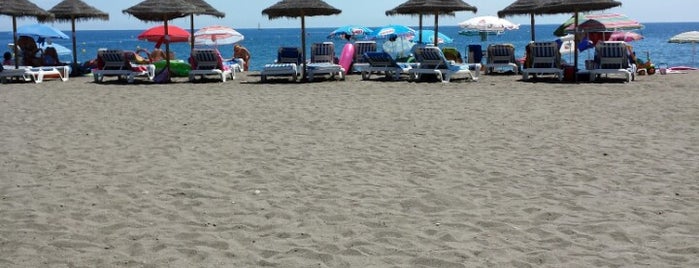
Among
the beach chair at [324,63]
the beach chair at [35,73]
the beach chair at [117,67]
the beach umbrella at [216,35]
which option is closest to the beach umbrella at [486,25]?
the beach chair at [324,63]

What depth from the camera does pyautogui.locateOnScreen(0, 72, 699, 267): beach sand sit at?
4.05m

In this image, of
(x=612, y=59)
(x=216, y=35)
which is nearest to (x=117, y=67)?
(x=216, y=35)

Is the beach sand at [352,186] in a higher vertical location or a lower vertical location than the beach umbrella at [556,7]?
lower

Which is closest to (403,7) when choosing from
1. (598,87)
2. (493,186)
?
(598,87)

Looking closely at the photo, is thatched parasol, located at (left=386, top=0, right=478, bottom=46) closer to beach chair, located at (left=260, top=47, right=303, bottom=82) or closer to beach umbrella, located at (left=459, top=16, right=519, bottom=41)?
beach chair, located at (left=260, top=47, right=303, bottom=82)

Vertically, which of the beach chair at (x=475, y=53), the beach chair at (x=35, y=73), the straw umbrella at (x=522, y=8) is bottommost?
the beach chair at (x=35, y=73)

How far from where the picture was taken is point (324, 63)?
16.4 meters

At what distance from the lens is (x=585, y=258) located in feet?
12.7

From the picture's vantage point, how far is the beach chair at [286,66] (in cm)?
1577

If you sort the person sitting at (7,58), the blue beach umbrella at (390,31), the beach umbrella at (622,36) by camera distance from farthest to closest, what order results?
the blue beach umbrella at (390,31) → the beach umbrella at (622,36) → the person sitting at (7,58)

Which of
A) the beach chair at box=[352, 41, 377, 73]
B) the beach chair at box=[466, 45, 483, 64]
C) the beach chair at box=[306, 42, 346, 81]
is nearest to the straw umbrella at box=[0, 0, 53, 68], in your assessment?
the beach chair at box=[306, 42, 346, 81]

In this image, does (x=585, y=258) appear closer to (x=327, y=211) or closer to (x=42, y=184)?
(x=327, y=211)

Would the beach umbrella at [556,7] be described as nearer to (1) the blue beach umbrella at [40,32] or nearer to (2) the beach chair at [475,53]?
(2) the beach chair at [475,53]

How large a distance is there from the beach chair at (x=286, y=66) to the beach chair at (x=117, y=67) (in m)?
2.56
